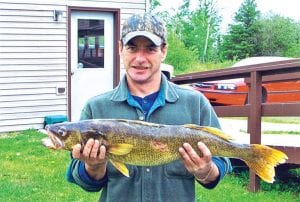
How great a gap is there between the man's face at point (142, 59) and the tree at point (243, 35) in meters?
33.3

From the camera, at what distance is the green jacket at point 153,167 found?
302 centimetres

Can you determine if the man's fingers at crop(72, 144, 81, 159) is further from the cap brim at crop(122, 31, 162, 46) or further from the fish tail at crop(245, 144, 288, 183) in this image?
the fish tail at crop(245, 144, 288, 183)

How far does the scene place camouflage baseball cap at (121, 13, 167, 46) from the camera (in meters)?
3.07

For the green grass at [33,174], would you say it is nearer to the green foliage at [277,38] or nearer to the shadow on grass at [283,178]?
the shadow on grass at [283,178]

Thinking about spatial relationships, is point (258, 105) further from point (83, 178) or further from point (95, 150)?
point (95, 150)

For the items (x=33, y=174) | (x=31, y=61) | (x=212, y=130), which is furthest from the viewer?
(x=31, y=61)

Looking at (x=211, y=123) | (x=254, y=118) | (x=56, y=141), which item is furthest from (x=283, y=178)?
(x=56, y=141)

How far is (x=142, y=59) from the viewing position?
3020 millimetres

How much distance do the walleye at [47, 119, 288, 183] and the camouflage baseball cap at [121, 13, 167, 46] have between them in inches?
17.6

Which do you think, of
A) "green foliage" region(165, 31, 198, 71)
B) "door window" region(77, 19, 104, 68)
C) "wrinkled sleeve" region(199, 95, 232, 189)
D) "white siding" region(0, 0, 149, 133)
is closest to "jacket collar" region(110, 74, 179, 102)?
"wrinkled sleeve" region(199, 95, 232, 189)

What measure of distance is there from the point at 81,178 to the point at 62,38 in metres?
10.4

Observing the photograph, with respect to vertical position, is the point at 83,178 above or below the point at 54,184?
above

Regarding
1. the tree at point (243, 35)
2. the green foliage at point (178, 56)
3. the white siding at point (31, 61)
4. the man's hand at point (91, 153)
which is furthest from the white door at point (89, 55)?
the tree at point (243, 35)

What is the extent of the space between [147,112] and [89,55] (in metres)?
10.8
